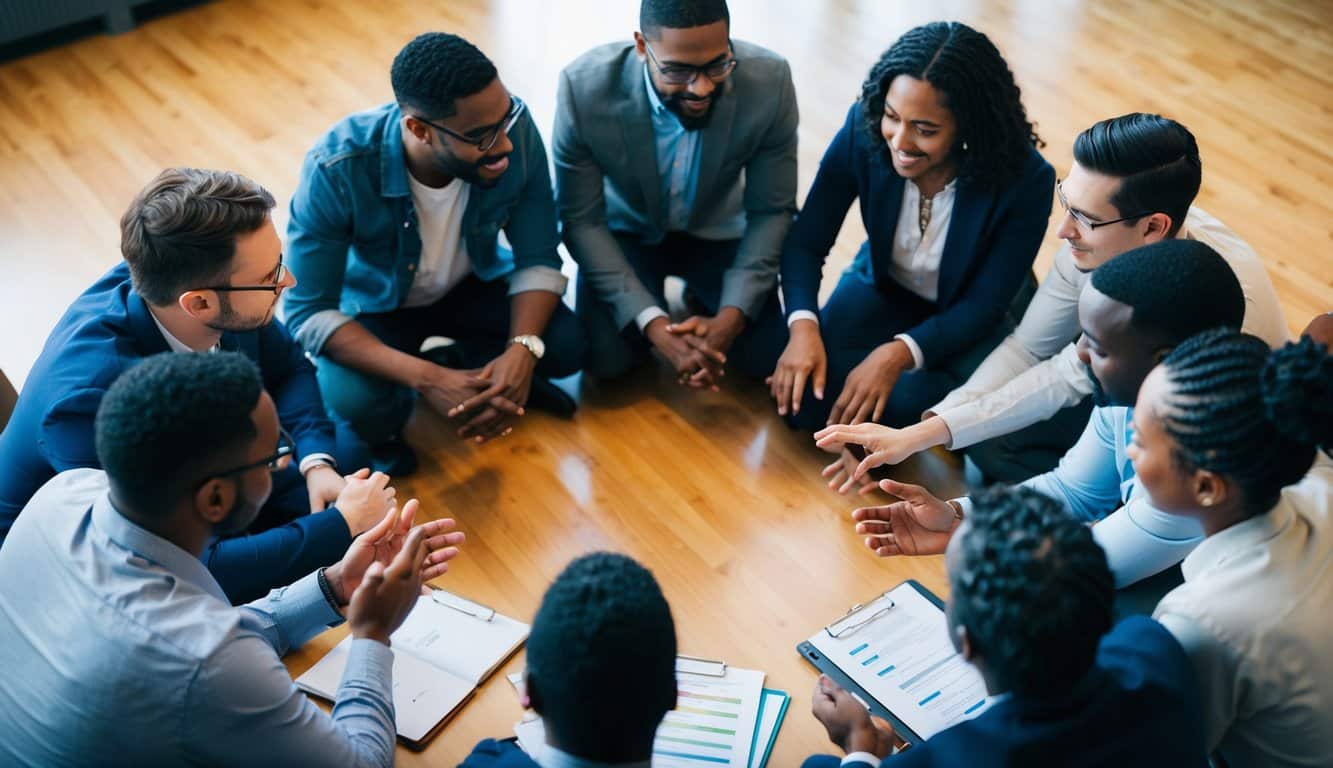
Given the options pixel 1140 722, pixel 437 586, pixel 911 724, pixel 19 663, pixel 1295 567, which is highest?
pixel 1295 567

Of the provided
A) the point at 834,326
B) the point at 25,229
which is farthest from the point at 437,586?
the point at 25,229

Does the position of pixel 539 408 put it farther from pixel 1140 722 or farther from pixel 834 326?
pixel 1140 722

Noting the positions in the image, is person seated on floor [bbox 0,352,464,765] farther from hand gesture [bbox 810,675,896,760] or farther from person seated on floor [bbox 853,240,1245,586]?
person seated on floor [bbox 853,240,1245,586]

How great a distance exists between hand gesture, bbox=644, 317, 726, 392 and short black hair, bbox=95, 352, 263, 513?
1338 millimetres

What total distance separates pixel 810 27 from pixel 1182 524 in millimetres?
3008

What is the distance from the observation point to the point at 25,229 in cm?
337

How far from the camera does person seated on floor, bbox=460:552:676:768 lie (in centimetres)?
145

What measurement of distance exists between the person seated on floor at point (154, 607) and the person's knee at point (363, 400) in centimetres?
97

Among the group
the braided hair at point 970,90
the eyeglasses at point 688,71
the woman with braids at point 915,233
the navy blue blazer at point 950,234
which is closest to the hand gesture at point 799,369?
the woman with braids at point 915,233

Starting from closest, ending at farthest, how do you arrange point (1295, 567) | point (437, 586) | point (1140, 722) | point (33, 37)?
1. point (1140, 722)
2. point (1295, 567)
3. point (437, 586)
4. point (33, 37)

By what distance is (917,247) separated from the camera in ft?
9.06

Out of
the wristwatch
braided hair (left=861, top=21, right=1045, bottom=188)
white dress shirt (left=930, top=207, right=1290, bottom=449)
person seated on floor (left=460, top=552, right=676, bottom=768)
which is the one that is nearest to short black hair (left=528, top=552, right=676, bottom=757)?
person seated on floor (left=460, top=552, right=676, bottom=768)

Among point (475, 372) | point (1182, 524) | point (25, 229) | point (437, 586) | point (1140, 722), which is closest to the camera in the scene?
point (1140, 722)

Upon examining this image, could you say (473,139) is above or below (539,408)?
above
